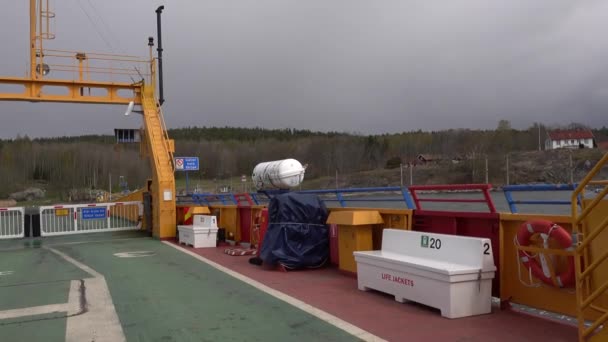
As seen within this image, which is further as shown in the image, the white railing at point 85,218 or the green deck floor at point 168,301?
the white railing at point 85,218

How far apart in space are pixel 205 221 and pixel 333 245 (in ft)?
19.9

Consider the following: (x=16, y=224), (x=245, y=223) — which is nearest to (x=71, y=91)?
(x=16, y=224)

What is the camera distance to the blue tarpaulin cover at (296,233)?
9508mm

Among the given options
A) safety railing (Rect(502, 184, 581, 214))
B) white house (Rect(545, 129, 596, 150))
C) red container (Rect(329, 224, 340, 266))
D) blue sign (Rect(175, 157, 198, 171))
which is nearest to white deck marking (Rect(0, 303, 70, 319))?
red container (Rect(329, 224, 340, 266))

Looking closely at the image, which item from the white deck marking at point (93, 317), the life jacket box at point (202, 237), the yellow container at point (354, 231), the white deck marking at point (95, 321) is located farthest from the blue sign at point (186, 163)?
the white deck marking at point (95, 321)

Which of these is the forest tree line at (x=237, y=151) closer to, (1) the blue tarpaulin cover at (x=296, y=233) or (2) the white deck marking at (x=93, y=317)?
(1) the blue tarpaulin cover at (x=296, y=233)

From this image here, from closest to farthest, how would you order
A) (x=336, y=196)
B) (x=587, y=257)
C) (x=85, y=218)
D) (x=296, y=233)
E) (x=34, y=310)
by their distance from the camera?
(x=587, y=257) → (x=34, y=310) → (x=296, y=233) → (x=336, y=196) → (x=85, y=218)

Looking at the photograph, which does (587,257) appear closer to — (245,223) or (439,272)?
(439,272)

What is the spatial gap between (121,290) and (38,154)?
4870 inches

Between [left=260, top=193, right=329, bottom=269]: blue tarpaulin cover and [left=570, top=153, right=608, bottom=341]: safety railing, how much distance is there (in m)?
5.35

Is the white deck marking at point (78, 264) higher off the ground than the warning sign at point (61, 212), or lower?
lower

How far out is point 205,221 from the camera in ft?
48.4

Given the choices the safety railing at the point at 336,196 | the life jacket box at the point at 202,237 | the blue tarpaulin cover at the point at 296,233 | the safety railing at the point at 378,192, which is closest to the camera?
the safety railing at the point at 378,192

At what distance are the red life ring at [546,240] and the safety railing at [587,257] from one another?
0.57ft
